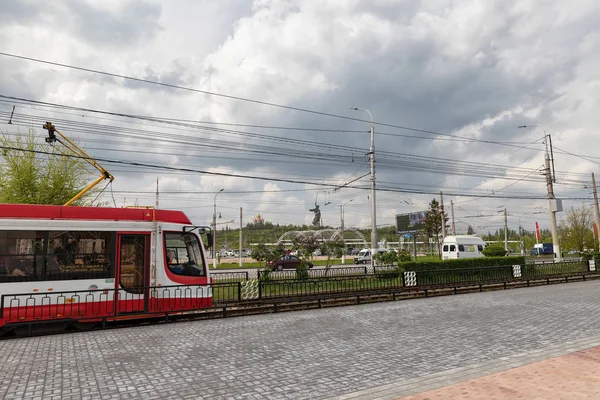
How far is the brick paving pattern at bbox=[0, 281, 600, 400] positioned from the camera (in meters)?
5.88

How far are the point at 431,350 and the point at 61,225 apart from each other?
10033 millimetres

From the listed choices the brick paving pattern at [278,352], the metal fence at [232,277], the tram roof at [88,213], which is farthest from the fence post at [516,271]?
the tram roof at [88,213]

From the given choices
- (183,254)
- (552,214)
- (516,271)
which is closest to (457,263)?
(516,271)

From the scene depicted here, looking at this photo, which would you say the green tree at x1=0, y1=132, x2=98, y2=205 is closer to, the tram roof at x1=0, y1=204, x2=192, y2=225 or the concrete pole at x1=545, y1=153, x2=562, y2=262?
the tram roof at x1=0, y1=204, x2=192, y2=225

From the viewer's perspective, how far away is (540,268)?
23703 millimetres

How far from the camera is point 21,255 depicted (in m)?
9.67

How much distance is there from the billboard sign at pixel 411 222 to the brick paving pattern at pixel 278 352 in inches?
1515

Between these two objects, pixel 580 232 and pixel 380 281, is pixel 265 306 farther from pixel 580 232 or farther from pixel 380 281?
pixel 580 232

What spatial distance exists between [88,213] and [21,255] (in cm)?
188

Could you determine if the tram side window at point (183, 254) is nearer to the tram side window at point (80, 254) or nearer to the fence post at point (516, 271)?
the tram side window at point (80, 254)

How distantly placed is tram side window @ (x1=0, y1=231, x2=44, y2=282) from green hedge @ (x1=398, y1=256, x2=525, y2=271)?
17.0 meters

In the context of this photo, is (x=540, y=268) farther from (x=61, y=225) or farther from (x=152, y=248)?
(x=61, y=225)

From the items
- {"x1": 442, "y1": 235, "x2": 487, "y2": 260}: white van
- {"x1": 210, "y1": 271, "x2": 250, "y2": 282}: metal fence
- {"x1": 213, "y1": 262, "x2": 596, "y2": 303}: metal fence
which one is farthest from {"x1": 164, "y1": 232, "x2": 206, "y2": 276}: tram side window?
{"x1": 442, "y1": 235, "x2": 487, "y2": 260}: white van

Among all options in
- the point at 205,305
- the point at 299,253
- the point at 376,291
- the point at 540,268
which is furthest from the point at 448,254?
→ the point at 205,305
